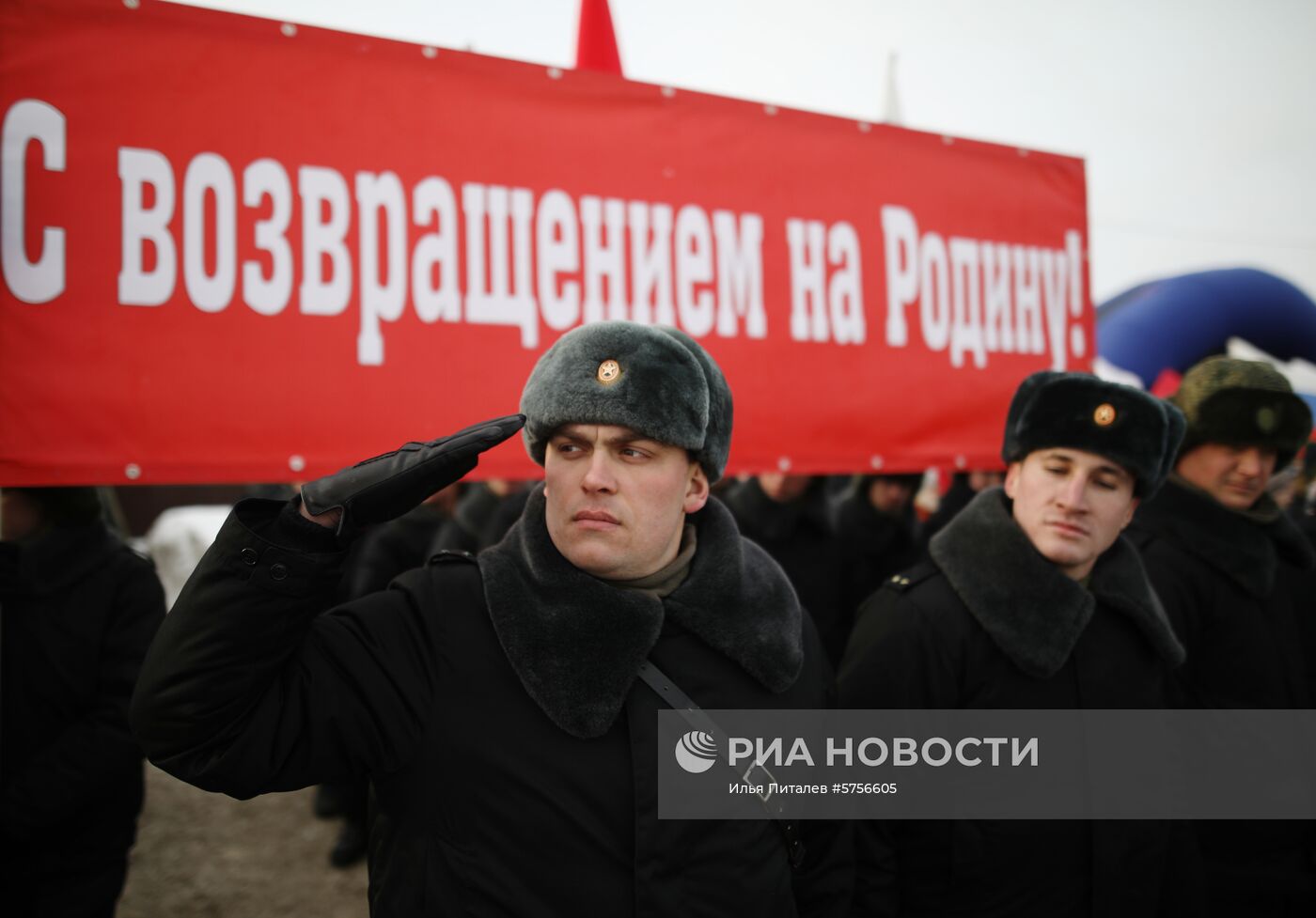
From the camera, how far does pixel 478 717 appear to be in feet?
5.02

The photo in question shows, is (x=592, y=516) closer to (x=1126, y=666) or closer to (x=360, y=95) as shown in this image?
(x=360, y=95)

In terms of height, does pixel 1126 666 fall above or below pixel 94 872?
above

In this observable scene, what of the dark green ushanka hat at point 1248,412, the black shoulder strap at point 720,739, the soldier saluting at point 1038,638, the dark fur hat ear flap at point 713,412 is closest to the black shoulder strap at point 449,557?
the black shoulder strap at point 720,739

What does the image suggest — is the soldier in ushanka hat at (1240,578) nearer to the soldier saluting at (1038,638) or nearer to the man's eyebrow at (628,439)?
the soldier saluting at (1038,638)

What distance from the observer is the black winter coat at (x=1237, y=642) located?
266 cm

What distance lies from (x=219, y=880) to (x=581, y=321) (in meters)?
4.21

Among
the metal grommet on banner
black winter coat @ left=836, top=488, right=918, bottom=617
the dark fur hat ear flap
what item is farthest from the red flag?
black winter coat @ left=836, top=488, right=918, bottom=617

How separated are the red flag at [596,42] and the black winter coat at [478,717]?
5.46 ft

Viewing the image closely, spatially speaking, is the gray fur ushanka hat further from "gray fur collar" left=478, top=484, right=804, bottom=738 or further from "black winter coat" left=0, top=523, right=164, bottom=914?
"black winter coat" left=0, top=523, right=164, bottom=914

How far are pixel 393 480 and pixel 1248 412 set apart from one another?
2.95 meters

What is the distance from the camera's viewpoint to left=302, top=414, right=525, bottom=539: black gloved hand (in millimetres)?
1328

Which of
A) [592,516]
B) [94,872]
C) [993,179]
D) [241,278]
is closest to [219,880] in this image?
[94,872]

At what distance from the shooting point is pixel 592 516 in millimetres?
1688

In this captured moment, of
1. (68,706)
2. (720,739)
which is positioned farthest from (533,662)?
(68,706)
